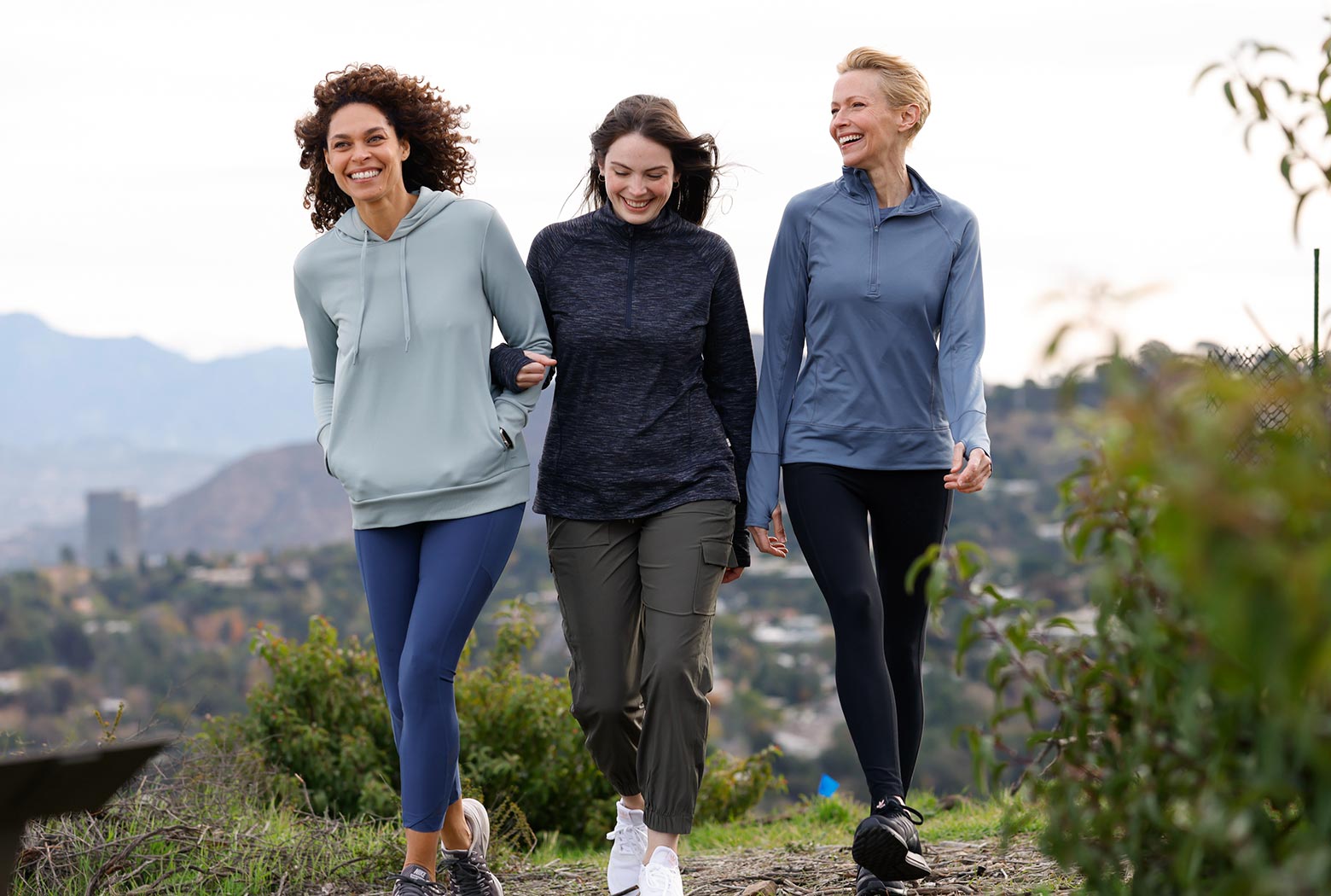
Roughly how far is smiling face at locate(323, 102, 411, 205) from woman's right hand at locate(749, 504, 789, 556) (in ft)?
4.81

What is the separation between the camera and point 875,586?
384 centimetres

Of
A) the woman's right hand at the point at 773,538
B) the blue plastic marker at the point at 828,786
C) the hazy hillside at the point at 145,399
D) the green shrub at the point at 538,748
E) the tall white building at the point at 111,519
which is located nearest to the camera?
the woman's right hand at the point at 773,538

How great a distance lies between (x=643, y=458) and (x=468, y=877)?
1.34 meters

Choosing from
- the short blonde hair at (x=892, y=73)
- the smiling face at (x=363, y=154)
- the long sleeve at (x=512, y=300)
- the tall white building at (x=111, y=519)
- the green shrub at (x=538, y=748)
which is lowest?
the tall white building at (x=111, y=519)

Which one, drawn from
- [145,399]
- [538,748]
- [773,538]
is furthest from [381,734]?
[145,399]

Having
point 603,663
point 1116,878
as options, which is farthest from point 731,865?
point 1116,878

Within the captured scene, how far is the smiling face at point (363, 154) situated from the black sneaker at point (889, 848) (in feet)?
7.36

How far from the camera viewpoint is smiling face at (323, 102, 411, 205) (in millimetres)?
3914

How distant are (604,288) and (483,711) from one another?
3691 mm

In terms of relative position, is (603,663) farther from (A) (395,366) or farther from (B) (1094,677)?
(B) (1094,677)

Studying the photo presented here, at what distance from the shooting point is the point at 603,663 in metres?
3.95

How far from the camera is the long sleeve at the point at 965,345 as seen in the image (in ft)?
12.5

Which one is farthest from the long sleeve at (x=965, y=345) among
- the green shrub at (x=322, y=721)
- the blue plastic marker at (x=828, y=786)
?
the green shrub at (x=322, y=721)

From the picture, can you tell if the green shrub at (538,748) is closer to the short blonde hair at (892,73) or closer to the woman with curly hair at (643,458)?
the woman with curly hair at (643,458)
